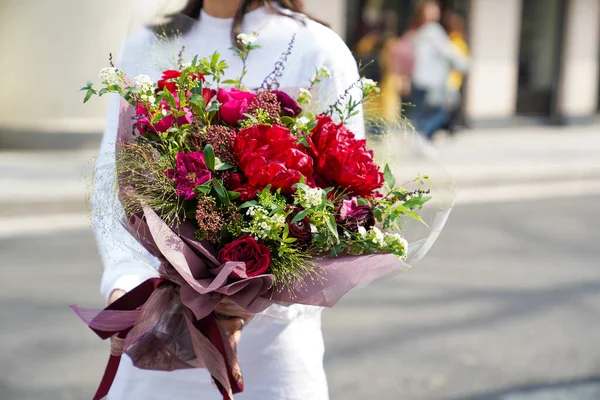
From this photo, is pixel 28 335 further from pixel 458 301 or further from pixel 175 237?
pixel 175 237

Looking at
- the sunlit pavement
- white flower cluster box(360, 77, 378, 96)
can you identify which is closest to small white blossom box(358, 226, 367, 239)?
white flower cluster box(360, 77, 378, 96)

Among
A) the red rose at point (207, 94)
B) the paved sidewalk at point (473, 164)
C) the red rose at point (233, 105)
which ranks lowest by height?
the paved sidewalk at point (473, 164)

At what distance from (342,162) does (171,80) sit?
1.20 feet

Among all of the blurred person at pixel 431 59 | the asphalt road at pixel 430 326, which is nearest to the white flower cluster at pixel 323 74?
the asphalt road at pixel 430 326

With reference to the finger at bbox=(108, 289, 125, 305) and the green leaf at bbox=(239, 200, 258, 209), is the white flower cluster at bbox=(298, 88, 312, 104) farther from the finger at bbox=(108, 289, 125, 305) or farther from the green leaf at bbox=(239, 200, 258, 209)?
the finger at bbox=(108, 289, 125, 305)

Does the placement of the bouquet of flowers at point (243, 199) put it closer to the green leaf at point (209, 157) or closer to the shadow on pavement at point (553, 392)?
the green leaf at point (209, 157)

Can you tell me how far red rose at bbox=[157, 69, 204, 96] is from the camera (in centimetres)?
142

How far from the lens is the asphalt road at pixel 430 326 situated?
3838mm

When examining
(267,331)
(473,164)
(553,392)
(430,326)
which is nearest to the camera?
(267,331)

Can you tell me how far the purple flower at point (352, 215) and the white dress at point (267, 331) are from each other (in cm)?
34

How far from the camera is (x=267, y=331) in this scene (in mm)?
1736

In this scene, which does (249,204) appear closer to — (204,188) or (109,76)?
(204,188)

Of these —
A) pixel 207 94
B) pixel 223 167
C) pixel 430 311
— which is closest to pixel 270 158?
pixel 223 167

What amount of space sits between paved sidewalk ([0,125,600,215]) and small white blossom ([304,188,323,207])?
4.11 meters
